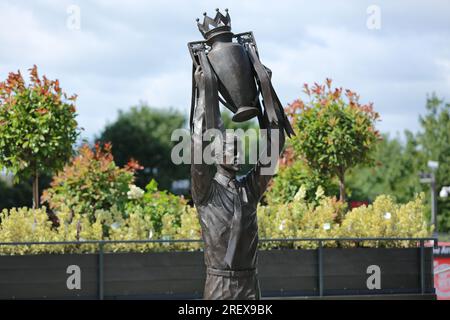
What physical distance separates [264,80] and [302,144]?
8.30 metres

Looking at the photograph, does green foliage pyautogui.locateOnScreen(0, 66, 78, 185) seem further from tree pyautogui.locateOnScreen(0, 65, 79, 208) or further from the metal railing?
the metal railing

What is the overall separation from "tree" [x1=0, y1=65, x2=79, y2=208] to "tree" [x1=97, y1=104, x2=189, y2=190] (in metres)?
29.2

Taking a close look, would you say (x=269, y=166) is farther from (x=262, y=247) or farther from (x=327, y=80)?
(x=327, y=80)

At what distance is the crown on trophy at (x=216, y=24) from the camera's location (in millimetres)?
6359

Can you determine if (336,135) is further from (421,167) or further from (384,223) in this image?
(421,167)

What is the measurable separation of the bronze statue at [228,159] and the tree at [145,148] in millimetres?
35652

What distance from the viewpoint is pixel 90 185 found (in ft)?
41.9

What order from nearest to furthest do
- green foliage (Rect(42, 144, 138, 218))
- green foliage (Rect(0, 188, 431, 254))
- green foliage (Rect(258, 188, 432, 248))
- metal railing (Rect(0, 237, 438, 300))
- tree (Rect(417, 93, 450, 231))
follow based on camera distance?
metal railing (Rect(0, 237, 438, 300)) → green foliage (Rect(0, 188, 431, 254)) → green foliage (Rect(258, 188, 432, 248)) → green foliage (Rect(42, 144, 138, 218)) → tree (Rect(417, 93, 450, 231))

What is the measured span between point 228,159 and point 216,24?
4.05 ft

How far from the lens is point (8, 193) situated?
→ 121 ft

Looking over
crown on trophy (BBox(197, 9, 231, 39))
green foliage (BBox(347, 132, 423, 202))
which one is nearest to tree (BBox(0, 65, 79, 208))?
crown on trophy (BBox(197, 9, 231, 39))

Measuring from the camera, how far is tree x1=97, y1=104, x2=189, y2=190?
43438 mm

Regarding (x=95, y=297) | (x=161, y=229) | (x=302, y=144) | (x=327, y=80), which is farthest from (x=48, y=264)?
(x=327, y=80)

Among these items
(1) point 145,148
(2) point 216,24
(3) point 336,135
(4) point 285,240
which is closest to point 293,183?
(3) point 336,135
